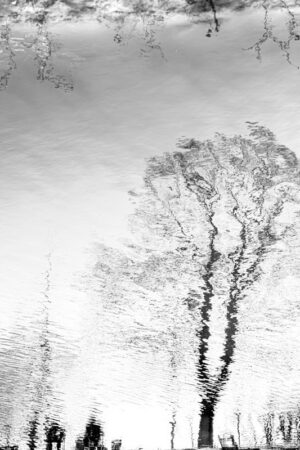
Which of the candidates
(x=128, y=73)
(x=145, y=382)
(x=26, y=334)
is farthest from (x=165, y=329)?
(x=128, y=73)

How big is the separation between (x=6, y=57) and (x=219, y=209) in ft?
9.62

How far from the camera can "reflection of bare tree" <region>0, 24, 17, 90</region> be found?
330 cm

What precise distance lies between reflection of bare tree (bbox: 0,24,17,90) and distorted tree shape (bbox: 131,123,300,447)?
1482 mm

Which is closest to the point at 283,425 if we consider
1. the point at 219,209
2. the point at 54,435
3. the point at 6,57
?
the point at 54,435

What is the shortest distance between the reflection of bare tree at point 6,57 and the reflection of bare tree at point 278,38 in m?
1.66

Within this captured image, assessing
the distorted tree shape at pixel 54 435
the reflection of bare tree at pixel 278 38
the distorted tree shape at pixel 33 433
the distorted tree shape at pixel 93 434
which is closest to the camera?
the reflection of bare tree at pixel 278 38

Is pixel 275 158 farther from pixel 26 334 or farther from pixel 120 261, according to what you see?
pixel 26 334

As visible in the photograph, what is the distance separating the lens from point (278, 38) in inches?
133

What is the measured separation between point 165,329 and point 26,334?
8.80 ft

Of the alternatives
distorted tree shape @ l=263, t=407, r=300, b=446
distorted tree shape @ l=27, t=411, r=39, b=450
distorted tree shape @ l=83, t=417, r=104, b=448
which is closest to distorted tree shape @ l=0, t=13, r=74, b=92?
distorted tree shape @ l=263, t=407, r=300, b=446

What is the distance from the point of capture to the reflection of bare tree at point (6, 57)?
3299mm

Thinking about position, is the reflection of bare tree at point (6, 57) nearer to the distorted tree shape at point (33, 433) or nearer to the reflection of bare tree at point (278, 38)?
the reflection of bare tree at point (278, 38)

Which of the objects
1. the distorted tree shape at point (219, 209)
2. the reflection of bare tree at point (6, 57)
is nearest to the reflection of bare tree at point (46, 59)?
the reflection of bare tree at point (6, 57)

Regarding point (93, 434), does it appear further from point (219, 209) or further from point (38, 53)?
point (38, 53)
